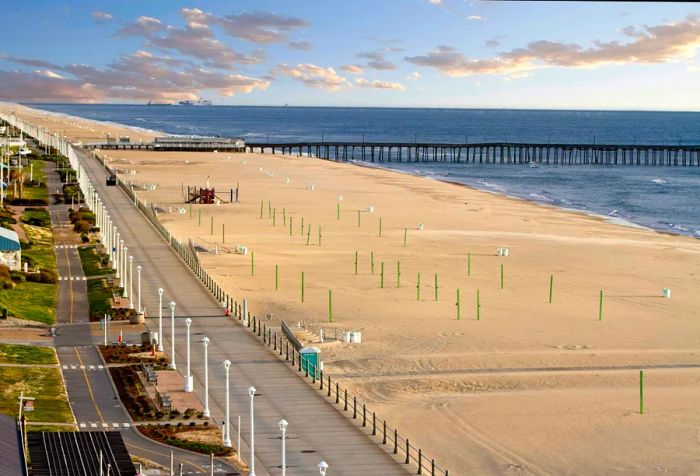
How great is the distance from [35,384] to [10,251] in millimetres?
23002

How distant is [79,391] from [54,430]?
191 inches

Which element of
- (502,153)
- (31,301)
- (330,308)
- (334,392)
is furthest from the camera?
(502,153)

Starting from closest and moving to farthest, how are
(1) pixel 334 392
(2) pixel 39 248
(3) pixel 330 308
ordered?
(1) pixel 334 392, (3) pixel 330 308, (2) pixel 39 248

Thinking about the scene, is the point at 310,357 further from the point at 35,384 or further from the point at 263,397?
the point at 35,384

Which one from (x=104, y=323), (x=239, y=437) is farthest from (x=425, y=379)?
(x=104, y=323)

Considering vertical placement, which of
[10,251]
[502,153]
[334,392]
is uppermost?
[502,153]

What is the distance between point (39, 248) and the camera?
6228 cm

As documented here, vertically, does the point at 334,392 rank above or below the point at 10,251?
below

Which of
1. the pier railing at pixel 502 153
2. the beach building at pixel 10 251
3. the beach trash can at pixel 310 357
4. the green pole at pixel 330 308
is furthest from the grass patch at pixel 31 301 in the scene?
the pier railing at pixel 502 153

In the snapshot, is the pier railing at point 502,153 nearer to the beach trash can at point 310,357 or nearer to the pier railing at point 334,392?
the pier railing at point 334,392

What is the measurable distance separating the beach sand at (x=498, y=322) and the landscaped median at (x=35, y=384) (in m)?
9.56

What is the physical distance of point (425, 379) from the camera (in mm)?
34875

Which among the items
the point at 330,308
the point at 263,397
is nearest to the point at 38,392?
the point at 263,397

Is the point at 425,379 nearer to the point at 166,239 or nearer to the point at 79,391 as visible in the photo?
the point at 79,391
